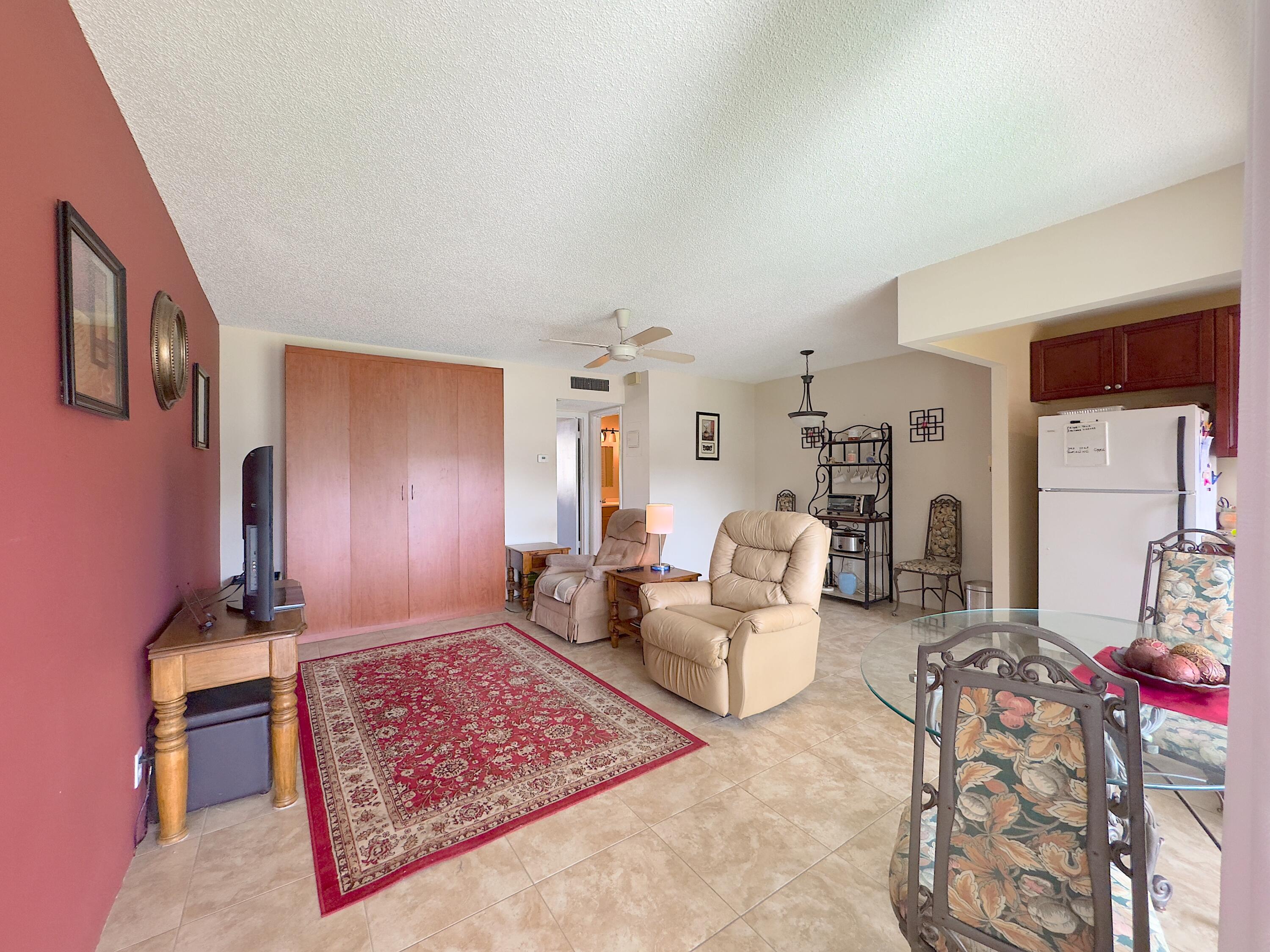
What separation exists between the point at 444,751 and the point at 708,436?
15.9ft

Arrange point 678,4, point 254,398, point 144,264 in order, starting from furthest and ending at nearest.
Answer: point 254,398
point 144,264
point 678,4

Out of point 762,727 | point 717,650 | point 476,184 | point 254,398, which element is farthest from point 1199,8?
point 254,398

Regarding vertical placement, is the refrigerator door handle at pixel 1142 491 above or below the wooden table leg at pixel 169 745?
above

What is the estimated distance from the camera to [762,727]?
2684 millimetres

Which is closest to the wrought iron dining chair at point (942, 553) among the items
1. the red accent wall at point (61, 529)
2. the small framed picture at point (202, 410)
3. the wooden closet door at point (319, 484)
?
the wooden closet door at point (319, 484)

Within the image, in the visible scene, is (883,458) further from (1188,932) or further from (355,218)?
(355,218)

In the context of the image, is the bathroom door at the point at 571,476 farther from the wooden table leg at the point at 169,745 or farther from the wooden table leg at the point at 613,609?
the wooden table leg at the point at 169,745

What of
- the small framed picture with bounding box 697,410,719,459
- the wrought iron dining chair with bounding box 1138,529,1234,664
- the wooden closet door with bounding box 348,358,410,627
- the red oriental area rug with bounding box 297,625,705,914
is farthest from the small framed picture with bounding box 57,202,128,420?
the small framed picture with bounding box 697,410,719,459

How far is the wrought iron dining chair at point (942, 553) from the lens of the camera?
4598 millimetres

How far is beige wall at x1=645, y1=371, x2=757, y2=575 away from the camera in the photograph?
6074mm

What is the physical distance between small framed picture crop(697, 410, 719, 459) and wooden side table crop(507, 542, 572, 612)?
88.7 inches

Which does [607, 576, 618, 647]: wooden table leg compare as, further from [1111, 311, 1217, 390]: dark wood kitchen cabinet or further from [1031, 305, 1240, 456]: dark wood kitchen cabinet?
[1111, 311, 1217, 390]: dark wood kitchen cabinet

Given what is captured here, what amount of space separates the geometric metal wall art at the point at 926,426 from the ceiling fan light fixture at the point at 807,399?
2.82 ft

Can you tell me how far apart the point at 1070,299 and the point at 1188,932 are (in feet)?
8.47
